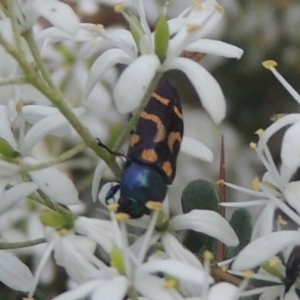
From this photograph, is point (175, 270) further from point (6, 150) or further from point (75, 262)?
point (6, 150)

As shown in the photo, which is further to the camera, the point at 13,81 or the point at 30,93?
the point at 30,93

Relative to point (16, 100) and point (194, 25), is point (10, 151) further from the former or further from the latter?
point (194, 25)

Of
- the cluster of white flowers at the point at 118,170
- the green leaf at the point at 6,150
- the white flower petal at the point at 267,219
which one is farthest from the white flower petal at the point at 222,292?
the green leaf at the point at 6,150

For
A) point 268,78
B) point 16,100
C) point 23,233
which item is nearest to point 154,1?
point 268,78

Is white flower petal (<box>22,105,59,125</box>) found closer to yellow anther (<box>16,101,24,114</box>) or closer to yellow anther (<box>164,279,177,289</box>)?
yellow anther (<box>16,101,24,114</box>)

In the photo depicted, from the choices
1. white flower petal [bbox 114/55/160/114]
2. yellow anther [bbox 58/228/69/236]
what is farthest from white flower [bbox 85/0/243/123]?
yellow anther [bbox 58/228/69/236]

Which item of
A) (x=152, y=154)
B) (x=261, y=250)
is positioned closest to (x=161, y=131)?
(x=152, y=154)

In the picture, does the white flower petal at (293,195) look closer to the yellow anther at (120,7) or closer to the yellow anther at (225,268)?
the yellow anther at (225,268)

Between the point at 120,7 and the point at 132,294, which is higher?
the point at 120,7
